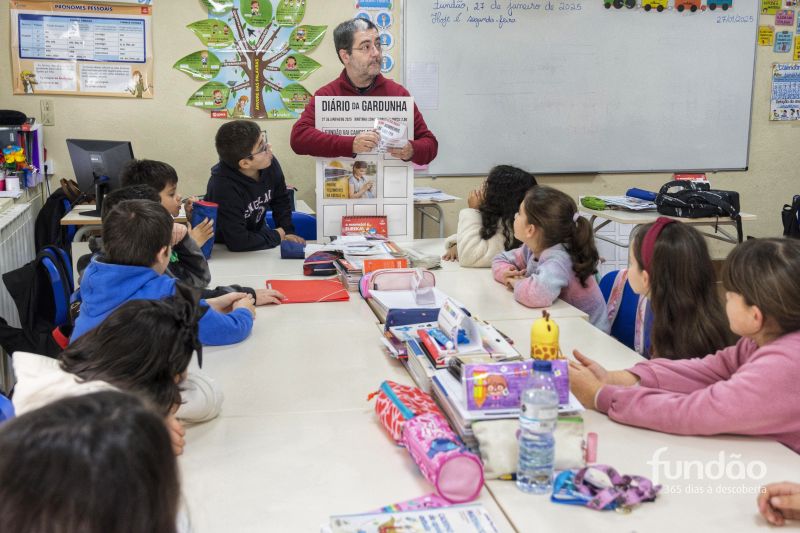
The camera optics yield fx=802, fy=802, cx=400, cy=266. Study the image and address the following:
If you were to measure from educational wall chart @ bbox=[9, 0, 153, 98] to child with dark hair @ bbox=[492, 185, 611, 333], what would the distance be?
10.2 feet

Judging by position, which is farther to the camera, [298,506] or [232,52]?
[232,52]

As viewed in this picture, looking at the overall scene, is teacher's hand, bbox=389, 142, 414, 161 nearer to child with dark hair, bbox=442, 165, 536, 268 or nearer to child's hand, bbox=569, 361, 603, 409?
child with dark hair, bbox=442, 165, 536, 268

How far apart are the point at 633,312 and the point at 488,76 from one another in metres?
2.98

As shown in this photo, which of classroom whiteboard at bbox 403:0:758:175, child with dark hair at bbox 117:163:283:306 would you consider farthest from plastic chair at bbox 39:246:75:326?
classroom whiteboard at bbox 403:0:758:175

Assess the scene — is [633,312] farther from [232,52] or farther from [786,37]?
[786,37]

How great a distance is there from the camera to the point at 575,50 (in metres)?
5.33

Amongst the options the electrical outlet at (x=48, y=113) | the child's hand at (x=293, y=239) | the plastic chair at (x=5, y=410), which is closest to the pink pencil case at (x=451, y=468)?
the plastic chair at (x=5, y=410)

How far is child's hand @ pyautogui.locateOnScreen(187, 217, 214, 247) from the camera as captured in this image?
3.11 meters

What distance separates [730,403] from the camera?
1525mm

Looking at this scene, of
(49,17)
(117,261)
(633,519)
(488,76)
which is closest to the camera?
(633,519)

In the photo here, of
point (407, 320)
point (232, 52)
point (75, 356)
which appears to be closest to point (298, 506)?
point (75, 356)

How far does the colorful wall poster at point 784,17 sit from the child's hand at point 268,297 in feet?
14.9

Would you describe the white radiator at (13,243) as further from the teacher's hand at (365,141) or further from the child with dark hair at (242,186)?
the teacher's hand at (365,141)

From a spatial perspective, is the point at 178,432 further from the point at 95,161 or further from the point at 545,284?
the point at 95,161
